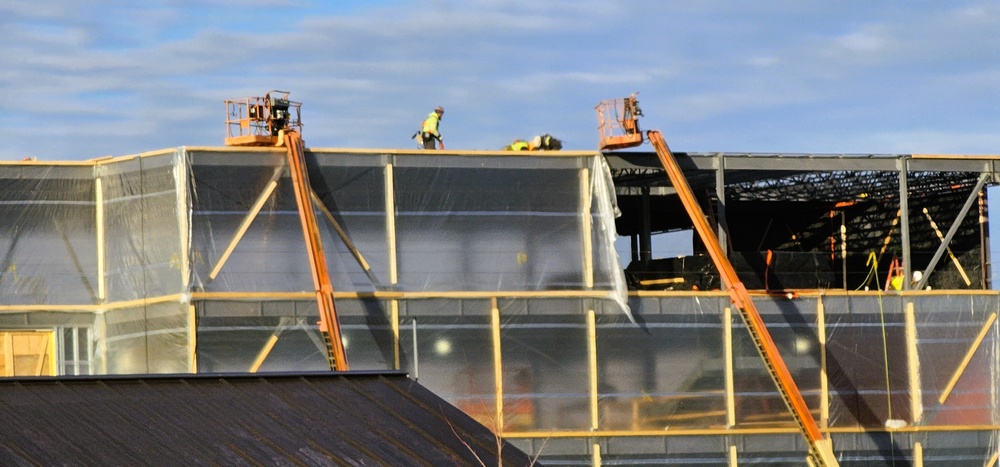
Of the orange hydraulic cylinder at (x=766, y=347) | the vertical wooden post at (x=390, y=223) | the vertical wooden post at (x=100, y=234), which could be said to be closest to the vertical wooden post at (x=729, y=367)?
the orange hydraulic cylinder at (x=766, y=347)

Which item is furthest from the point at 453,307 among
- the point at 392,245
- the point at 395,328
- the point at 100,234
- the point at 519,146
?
A: the point at 100,234

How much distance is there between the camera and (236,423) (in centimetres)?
2056

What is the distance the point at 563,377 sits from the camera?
37.2 m

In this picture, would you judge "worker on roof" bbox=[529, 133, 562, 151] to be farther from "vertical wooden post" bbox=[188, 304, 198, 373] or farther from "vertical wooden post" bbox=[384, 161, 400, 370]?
"vertical wooden post" bbox=[188, 304, 198, 373]

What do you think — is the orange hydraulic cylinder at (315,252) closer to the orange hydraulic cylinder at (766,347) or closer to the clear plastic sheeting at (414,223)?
the clear plastic sheeting at (414,223)

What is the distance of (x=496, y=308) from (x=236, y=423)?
17045mm

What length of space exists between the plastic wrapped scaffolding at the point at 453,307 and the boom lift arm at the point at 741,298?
142 cm

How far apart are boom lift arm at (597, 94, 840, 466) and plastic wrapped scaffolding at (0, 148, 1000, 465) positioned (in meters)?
1.42

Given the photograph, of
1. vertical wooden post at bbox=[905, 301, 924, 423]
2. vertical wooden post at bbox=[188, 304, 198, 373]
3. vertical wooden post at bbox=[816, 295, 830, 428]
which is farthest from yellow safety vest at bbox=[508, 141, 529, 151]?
vertical wooden post at bbox=[905, 301, 924, 423]

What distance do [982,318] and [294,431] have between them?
24811 millimetres

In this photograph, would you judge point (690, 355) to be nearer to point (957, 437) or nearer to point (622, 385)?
point (622, 385)

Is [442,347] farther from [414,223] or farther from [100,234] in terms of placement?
[100,234]

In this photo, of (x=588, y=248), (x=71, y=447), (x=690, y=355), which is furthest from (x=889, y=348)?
(x=71, y=447)

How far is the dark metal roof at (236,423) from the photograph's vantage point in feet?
61.5
